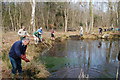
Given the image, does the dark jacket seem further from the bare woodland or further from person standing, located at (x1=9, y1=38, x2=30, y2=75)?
the bare woodland

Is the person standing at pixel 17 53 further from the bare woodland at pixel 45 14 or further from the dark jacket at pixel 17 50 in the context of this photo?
the bare woodland at pixel 45 14

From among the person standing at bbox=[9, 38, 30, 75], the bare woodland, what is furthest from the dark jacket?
the bare woodland

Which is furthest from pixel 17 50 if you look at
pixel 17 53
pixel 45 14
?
pixel 45 14

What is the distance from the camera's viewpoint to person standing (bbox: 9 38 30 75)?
19.4ft

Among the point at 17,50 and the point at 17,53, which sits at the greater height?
the point at 17,50

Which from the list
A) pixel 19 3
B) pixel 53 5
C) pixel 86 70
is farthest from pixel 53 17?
pixel 86 70

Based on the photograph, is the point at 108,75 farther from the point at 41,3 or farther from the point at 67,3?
the point at 41,3

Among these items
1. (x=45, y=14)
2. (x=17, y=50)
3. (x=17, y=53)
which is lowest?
(x=17, y=53)

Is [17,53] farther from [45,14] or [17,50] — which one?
[45,14]

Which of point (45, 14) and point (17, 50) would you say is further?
point (45, 14)

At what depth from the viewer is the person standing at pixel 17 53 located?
5898 millimetres

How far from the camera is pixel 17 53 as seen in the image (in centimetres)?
587

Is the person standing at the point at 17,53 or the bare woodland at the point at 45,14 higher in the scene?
the bare woodland at the point at 45,14

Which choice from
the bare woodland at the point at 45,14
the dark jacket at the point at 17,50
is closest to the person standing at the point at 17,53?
the dark jacket at the point at 17,50
